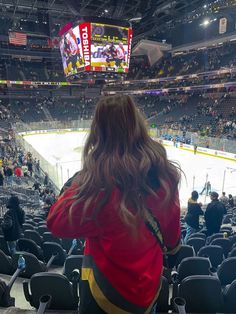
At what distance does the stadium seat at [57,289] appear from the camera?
2.54 m

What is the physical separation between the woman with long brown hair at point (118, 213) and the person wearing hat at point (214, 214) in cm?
435

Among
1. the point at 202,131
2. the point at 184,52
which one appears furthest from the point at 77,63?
the point at 184,52

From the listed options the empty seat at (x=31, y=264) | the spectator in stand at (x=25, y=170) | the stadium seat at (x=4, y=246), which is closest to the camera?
the empty seat at (x=31, y=264)

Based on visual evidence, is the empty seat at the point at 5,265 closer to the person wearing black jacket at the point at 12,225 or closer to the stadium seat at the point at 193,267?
the person wearing black jacket at the point at 12,225

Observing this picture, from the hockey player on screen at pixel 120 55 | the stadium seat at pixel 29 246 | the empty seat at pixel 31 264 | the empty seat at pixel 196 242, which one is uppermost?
the hockey player on screen at pixel 120 55

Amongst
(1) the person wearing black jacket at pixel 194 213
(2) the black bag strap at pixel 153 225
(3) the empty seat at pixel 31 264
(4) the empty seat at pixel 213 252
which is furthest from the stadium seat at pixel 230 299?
(1) the person wearing black jacket at pixel 194 213

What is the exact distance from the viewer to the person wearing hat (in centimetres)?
540

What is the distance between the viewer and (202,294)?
2537 mm

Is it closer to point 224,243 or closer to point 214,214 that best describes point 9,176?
point 214,214

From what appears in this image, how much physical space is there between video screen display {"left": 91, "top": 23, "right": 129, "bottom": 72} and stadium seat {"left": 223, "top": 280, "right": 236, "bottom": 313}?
1657 cm

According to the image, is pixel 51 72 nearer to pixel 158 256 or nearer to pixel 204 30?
pixel 204 30

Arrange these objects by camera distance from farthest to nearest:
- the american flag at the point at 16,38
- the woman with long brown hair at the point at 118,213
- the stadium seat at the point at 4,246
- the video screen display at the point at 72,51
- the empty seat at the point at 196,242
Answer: the american flag at the point at 16,38
the video screen display at the point at 72,51
the empty seat at the point at 196,242
the stadium seat at the point at 4,246
the woman with long brown hair at the point at 118,213

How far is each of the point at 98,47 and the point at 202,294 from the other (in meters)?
16.8

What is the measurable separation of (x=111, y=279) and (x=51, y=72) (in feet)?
154
